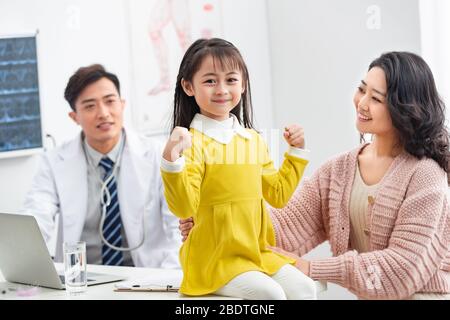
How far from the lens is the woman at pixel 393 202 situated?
77.7 inches

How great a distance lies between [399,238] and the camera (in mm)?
1983

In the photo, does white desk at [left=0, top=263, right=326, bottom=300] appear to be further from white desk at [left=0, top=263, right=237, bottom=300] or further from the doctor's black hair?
the doctor's black hair

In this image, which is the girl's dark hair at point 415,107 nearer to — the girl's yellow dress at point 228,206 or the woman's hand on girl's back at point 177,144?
the girl's yellow dress at point 228,206

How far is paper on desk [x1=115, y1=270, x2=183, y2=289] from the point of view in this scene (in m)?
1.97

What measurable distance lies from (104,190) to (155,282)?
847 millimetres

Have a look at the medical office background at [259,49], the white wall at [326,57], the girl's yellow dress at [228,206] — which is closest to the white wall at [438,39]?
the medical office background at [259,49]

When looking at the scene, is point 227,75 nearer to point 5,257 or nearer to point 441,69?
point 5,257

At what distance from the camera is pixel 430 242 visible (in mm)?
→ 1963

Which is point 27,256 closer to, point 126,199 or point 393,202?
point 126,199

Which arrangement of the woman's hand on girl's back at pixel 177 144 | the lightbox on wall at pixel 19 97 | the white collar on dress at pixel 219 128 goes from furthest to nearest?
the lightbox on wall at pixel 19 97 < the white collar on dress at pixel 219 128 < the woman's hand on girl's back at pixel 177 144

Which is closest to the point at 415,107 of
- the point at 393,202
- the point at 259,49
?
the point at 393,202

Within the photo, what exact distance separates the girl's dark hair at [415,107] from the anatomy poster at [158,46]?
1581 millimetres

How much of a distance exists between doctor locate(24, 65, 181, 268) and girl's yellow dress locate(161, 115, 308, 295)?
3.49ft

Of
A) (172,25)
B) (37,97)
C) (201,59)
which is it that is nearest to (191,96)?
(201,59)
